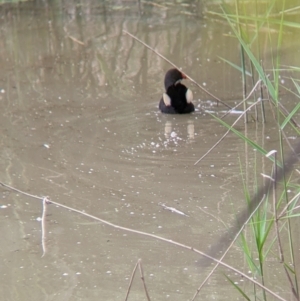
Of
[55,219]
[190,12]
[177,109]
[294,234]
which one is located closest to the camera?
[294,234]

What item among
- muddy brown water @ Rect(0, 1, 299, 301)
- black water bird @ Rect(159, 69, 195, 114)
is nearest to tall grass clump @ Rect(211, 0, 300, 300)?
muddy brown water @ Rect(0, 1, 299, 301)

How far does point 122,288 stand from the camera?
10.3 feet

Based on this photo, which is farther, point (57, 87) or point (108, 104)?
point (57, 87)

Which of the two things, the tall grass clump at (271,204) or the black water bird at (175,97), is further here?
the black water bird at (175,97)

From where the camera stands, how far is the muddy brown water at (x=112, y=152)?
3332mm

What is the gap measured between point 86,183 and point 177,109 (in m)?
1.59

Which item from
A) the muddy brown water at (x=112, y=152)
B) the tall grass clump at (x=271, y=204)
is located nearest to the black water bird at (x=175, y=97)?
the muddy brown water at (x=112, y=152)

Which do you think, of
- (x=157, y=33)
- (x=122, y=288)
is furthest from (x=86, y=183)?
(x=157, y=33)

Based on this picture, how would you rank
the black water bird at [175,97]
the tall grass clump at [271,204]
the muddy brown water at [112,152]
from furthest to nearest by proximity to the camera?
the black water bird at [175,97] < the muddy brown water at [112,152] < the tall grass clump at [271,204]

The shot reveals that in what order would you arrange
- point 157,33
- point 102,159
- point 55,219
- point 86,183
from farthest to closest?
point 157,33 → point 102,159 → point 86,183 → point 55,219

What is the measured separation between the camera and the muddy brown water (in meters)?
3.33

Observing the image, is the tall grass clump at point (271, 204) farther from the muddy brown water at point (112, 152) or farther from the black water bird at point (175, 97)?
the black water bird at point (175, 97)

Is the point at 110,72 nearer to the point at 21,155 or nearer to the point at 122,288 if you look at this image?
the point at 21,155

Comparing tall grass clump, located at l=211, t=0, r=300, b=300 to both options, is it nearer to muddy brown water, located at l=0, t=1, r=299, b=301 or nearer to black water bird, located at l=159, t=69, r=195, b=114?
muddy brown water, located at l=0, t=1, r=299, b=301
